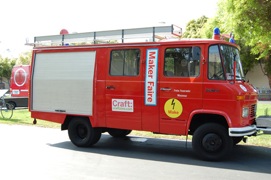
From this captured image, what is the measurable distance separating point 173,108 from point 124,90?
1405 mm

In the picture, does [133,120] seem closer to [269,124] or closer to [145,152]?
[145,152]

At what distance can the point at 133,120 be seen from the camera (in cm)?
852

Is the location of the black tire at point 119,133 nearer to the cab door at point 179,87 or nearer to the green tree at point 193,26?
the cab door at point 179,87

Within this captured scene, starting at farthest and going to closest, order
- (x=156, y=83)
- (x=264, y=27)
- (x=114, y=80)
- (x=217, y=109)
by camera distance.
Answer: (x=264, y=27)
(x=114, y=80)
(x=156, y=83)
(x=217, y=109)

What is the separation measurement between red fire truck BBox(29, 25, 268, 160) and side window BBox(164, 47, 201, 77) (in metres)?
0.02

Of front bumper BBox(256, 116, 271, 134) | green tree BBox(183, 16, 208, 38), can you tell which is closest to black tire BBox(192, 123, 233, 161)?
front bumper BBox(256, 116, 271, 134)

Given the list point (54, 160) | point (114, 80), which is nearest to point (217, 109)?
point (114, 80)

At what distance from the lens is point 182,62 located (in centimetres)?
797

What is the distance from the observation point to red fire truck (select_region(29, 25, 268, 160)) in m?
7.59

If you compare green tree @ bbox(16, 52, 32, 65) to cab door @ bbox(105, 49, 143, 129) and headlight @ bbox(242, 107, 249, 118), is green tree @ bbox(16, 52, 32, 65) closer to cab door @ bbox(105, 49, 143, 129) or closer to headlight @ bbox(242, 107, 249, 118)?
cab door @ bbox(105, 49, 143, 129)

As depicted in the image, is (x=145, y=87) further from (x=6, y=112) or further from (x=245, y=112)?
(x=6, y=112)

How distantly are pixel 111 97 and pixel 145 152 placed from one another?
1.68 m

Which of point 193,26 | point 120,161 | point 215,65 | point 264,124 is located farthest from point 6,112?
point 193,26

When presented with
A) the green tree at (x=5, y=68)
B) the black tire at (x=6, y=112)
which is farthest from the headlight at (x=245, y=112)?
the green tree at (x=5, y=68)
